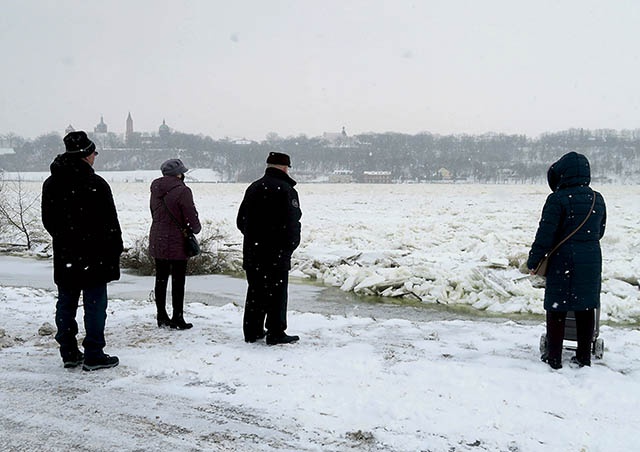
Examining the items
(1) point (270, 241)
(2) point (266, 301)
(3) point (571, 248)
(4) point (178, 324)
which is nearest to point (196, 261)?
(4) point (178, 324)

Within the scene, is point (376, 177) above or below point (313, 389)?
above

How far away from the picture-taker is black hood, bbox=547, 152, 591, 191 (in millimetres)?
4738

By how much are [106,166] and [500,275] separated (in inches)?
3771

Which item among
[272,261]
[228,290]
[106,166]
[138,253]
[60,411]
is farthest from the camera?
[106,166]

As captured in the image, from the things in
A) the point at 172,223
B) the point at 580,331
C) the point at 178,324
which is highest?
the point at 172,223

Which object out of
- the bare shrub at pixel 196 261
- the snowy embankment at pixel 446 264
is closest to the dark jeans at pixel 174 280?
the snowy embankment at pixel 446 264

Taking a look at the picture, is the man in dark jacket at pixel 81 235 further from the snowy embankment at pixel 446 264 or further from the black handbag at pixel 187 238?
the snowy embankment at pixel 446 264

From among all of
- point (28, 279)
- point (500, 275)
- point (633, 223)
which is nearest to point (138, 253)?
point (28, 279)

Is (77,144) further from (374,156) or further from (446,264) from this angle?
(374,156)

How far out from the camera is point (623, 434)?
3611mm

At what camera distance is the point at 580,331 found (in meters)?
4.91

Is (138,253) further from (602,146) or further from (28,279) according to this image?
(602,146)

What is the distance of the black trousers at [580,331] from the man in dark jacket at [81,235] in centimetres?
387

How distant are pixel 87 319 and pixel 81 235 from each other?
29.0 inches
